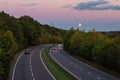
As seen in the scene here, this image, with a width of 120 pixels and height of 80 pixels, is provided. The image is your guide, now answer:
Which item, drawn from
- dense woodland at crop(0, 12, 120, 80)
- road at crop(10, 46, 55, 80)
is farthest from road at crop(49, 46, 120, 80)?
road at crop(10, 46, 55, 80)

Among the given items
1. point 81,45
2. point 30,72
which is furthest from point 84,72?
point 81,45

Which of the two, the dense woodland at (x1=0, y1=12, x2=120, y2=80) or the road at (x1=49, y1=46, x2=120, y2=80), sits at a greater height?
the dense woodland at (x1=0, y1=12, x2=120, y2=80)

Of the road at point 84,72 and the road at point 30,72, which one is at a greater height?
the road at point 30,72

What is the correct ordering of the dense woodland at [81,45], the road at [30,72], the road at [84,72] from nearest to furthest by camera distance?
1. the dense woodland at [81,45]
2. the road at [84,72]
3. the road at [30,72]

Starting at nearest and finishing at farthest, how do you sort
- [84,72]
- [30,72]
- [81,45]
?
[84,72], [30,72], [81,45]

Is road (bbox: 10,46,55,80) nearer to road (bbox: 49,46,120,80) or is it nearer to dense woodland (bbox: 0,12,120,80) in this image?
dense woodland (bbox: 0,12,120,80)

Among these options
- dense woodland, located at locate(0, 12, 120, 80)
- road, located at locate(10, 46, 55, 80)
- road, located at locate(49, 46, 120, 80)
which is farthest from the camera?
road, located at locate(10, 46, 55, 80)

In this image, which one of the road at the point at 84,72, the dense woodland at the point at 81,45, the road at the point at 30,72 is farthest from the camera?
the road at the point at 30,72

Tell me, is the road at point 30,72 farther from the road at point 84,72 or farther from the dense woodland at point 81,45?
the road at point 84,72

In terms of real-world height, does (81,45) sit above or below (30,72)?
above

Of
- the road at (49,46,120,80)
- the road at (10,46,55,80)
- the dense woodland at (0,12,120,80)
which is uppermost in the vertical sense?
the dense woodland at (0,12,120,80)

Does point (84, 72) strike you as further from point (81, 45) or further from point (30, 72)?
point (81, 45)

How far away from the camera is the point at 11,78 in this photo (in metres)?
48.1

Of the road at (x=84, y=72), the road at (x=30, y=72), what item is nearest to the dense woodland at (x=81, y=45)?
the road at (x=30, y=72)
